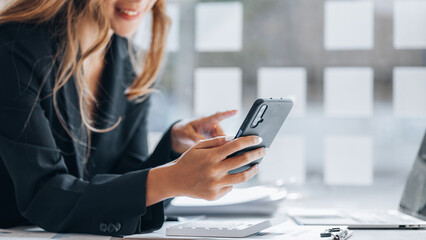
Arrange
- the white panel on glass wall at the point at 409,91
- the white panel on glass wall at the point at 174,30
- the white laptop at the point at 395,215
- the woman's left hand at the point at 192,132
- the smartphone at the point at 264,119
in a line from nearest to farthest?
1. the smartphone at the point at 264,119
2. the white laptop at the point at 395,215
3. the woman's left hand at the point at 192,132
4. the white panel on glass wall at the point at 409,91
5. the white panel on glass wall at the point at 174,30

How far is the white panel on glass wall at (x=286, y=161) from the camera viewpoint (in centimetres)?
164

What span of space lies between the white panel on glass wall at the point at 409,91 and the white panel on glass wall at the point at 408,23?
0.28 ft

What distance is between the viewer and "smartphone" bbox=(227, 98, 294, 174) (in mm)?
752

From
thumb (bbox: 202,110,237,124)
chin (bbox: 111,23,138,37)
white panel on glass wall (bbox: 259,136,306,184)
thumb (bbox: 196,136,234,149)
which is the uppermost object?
chin (bbox: 111,23,138,37)

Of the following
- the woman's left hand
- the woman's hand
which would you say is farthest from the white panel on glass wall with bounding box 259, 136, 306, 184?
the woman's hand

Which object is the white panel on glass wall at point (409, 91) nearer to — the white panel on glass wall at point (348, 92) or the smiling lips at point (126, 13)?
the white panel on glass wall at point (348, 92)

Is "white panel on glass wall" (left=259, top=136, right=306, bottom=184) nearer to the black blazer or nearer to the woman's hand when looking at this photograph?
the black blazer

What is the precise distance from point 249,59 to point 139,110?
0.56 m

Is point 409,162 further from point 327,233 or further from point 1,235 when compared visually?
point 1,235

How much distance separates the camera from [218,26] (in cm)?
169

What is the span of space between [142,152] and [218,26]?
0.64 m

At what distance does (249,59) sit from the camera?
166 cm

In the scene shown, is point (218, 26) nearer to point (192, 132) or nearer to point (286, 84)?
point (286, 84)

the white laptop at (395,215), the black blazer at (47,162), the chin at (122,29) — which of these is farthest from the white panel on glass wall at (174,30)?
the white laptop at (395,215)
